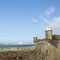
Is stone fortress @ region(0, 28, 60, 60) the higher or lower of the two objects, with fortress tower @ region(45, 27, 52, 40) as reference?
lower

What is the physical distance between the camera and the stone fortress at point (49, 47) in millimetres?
21750

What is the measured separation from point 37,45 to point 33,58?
5.79ft

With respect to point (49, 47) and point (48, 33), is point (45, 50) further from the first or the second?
point (48, 33)

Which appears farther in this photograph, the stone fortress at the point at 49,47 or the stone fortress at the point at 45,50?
the stone fortress at the point at 49,47

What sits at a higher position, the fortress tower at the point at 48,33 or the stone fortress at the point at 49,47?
the fortress tower at the point at 48,33

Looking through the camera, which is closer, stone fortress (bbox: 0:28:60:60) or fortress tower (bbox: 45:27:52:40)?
stone fortress (bbox: 0:28:60:60)

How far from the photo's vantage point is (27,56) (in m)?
21.3

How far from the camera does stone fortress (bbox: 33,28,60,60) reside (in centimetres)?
2175

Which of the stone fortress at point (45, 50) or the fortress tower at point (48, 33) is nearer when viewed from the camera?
the stone fortress at point (45, 50)

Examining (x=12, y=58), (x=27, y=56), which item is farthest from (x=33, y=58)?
(x=12, y=58)

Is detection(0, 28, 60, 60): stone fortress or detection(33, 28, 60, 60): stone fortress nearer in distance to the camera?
detection(0, 28, 60, 60): stone fortress

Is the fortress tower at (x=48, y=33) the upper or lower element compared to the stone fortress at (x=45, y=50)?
upper

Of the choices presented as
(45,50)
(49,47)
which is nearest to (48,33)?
(49,47)

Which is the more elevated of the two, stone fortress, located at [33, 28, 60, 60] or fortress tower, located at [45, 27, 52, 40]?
fortress tower, located at [45, 27, 52, 40]
